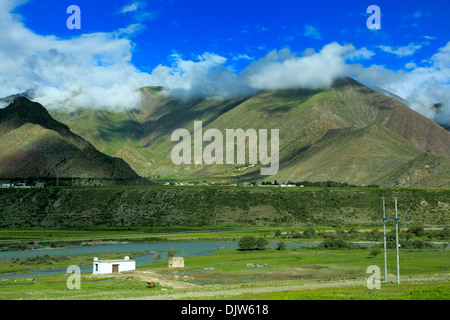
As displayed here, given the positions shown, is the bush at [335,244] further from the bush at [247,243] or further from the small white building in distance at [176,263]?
the small white building in distance at [176,263]

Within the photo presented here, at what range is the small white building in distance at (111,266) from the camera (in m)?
70.6

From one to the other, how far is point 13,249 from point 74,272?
3357 cm

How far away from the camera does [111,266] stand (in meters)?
71.3

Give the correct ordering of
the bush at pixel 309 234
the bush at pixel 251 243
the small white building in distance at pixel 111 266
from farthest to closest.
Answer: the bush at pixel 309 234 → the bush at pixel 251 243 → the small white building in distance at pixel 111 266

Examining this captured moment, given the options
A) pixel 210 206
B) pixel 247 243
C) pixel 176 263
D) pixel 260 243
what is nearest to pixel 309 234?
pixel 260 243

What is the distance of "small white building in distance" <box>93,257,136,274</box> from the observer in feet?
232

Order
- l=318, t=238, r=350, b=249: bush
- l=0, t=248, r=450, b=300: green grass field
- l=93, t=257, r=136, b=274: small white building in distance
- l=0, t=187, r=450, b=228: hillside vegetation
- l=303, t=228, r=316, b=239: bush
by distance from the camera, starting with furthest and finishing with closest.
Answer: l=0, t=187, r=450, b=228: hillside vegetation → l=303, t=228, r=316, b=239: bush → l=318, t=238, r=350, b=249: bush → l=93, t=257, r=136, b=274: small white building in distance → l=0, t=248, r=450, b=300: green grass field

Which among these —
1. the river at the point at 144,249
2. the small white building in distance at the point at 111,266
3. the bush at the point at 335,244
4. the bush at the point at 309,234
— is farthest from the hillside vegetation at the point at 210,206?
the small white building in distance at the point at 111,266

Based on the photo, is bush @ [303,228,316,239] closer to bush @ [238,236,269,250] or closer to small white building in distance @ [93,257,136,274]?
bush @ [238,236,269,250]

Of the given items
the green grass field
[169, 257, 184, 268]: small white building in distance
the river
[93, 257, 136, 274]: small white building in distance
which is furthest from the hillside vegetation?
[93, 257, 136, 274]: small white building in distance

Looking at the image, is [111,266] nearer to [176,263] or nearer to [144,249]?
[176,263]

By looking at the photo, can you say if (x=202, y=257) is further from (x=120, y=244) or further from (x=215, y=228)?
(x=215, y=228)
